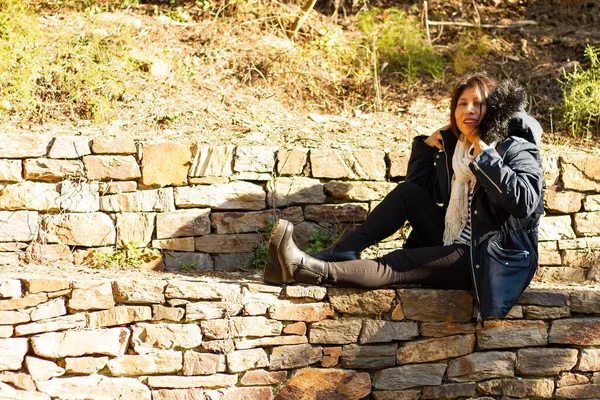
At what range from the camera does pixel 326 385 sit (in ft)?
12.7

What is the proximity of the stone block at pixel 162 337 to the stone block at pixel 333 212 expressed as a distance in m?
1.15

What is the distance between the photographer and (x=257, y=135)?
15.8 feet

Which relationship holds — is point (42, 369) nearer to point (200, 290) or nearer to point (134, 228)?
point (200, 290)

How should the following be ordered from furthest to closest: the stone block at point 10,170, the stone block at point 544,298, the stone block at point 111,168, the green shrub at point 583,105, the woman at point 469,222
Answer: the green shrub at point 583,105
the stone block at point 111,168
the stone block at point 10,170
the stone block at point 544,298
the woman at point 469,222

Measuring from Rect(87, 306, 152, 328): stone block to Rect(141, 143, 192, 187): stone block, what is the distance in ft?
2.98

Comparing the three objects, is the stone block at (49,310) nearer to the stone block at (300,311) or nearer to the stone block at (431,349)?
the stone block at (300,311)

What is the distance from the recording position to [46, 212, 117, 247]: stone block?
431 centimetres

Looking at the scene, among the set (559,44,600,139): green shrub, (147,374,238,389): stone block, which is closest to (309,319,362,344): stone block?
(147,374,238,389): stone block

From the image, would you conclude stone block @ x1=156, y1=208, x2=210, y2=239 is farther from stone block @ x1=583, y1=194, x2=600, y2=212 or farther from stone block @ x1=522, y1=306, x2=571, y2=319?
stone block @ x1=583, y1=194, x2=600, y2=212

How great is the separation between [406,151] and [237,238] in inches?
47.4

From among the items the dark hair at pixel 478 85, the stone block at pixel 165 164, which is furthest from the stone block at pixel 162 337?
the dark hair at pixel 478 85

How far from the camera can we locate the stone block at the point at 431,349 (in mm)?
3930

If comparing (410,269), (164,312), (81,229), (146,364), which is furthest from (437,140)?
(81,229)

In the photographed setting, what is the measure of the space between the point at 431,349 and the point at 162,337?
4.60ft
